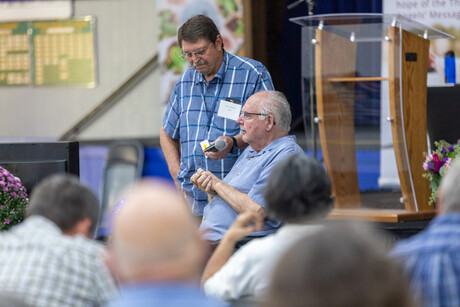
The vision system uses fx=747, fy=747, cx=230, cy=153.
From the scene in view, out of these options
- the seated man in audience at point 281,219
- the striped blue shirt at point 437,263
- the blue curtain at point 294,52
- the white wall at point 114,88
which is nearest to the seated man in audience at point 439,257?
the striped blue shirt at point 437,263

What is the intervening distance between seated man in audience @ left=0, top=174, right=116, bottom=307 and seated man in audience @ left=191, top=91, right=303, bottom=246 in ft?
4.17

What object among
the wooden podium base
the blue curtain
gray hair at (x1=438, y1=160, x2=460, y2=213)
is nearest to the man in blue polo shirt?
the wooden podium base

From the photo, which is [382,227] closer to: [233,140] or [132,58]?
[233,140]

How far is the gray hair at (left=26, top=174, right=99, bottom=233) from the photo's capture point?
76.8 inches

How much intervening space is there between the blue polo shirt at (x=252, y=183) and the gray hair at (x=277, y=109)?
69mm

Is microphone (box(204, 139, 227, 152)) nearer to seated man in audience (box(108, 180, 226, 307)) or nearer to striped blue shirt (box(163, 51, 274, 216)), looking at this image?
striped blue shirt (box(163, 51, 274, 216))

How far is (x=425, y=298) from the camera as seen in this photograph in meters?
1.61

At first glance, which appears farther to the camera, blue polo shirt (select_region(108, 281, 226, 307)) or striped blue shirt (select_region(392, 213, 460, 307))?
striped blue shirt (select_region(392, 213, 460, 307))

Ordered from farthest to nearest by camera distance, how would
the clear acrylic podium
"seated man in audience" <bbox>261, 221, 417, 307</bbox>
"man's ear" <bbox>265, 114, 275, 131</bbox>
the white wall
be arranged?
the white wall < the clear acrylic podium < "man's ear" <bbox>265, 114, 275, 131</bbox> < "seated man in audience" <bbox>261, 221, 417, 307</bbox>

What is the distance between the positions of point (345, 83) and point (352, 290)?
10.7ft

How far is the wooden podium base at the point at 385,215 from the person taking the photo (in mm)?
3893

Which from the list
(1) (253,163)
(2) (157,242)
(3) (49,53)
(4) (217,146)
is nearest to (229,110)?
(4) (217,146)

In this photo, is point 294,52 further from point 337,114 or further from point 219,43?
point 219,43

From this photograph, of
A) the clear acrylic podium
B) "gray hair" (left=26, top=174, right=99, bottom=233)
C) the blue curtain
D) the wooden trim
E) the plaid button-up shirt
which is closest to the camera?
the plaid button-up shirt
